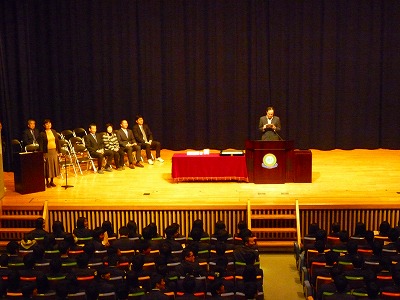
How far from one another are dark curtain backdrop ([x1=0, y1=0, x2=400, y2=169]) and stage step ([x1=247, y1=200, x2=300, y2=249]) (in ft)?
17.8

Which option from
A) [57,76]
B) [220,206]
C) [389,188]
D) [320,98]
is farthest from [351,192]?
[57,76]

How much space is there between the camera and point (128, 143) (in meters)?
13.6

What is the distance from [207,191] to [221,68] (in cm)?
514

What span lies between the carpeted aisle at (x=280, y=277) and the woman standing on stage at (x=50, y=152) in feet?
14.1

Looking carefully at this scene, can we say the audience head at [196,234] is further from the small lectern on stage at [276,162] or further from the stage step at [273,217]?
the small lectern on stage at [276,162]

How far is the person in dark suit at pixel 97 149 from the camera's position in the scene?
13055 mm

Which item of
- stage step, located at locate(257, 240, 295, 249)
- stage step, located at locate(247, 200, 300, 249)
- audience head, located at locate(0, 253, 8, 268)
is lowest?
stage step, located at locate(257, 240, 295, 249)

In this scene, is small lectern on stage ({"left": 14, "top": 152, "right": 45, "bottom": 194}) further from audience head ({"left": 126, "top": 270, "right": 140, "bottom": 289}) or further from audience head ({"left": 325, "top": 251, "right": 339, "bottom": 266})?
audience head ({"left": 325, "top": 251, "right": 339, "bottom": 266})

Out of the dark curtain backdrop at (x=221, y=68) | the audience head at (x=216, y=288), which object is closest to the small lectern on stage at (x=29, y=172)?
the dark curtain backdrop at (x=221, y=68)

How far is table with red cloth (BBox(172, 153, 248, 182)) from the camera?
11883mm

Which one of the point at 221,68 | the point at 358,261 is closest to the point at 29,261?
the point at 358,261

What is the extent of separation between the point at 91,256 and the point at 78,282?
2.75ft

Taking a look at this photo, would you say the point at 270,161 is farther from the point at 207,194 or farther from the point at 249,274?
the point at 249,274

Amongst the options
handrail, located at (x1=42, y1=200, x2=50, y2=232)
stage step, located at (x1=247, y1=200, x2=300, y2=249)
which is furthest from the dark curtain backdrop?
stage step, located at (x1=247, y1=200, x2=300, y2=249)
